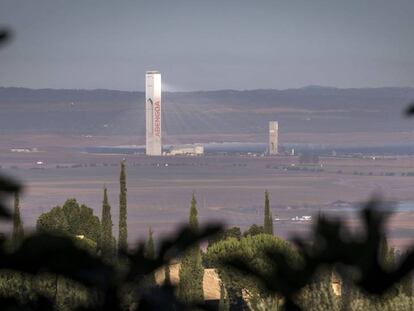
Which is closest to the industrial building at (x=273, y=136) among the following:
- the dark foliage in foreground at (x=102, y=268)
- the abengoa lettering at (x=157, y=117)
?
the abengoa lettering at (x=157, y=117)

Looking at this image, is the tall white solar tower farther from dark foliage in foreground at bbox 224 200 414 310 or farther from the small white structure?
dark foliage in foreground at bbox 224 200 414 310

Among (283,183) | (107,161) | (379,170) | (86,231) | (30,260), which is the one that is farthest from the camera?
(107,161)

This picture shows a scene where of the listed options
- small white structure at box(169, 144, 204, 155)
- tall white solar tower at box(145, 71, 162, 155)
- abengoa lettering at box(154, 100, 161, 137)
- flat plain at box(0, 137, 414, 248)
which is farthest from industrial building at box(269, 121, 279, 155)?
tall white solar tower at box(145, 71, 162, 155)

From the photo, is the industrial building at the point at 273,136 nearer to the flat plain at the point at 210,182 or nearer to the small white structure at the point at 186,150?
the flat plain at the point at 210,182

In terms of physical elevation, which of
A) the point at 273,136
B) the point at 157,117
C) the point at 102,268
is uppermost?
the point at 157,117

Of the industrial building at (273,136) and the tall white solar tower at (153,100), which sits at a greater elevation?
the tall white solar tower at (153,100)

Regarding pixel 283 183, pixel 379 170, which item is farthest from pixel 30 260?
pixel 379 170

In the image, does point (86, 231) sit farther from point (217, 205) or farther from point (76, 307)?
point (217, 205)

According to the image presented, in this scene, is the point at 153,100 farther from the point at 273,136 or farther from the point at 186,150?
the point at 273,136

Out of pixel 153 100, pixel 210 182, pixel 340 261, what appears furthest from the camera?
pixel 210 182

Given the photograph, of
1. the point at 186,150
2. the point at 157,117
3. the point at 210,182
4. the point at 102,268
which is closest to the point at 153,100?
the point at 157,117

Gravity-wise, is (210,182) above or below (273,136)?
below
